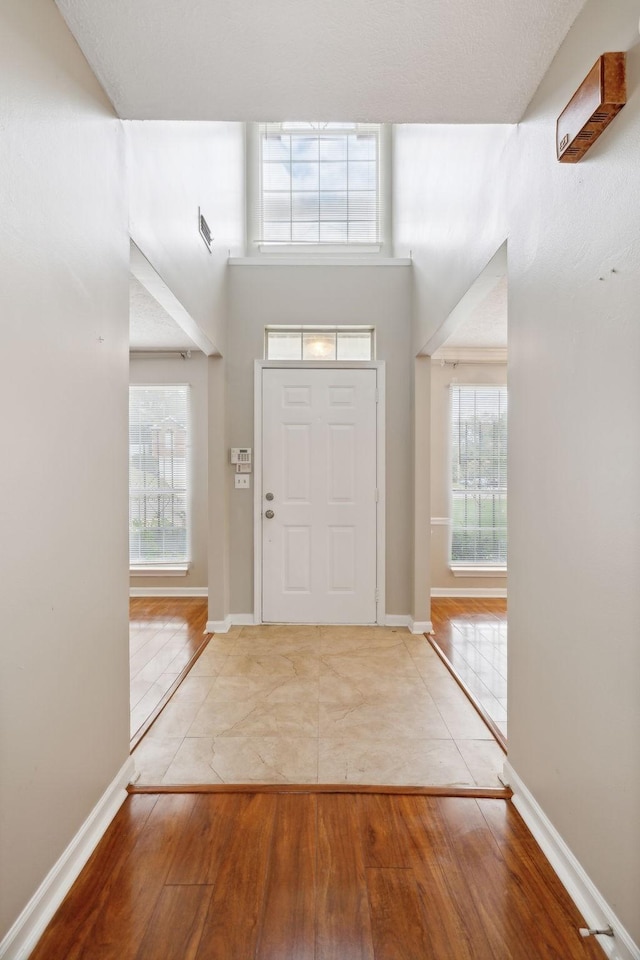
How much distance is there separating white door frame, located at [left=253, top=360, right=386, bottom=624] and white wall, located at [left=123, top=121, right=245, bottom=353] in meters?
0.48

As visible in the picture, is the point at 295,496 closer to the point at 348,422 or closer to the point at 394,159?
the point at 348,422

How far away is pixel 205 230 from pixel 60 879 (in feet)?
10.6

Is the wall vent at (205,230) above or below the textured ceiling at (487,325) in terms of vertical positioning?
above

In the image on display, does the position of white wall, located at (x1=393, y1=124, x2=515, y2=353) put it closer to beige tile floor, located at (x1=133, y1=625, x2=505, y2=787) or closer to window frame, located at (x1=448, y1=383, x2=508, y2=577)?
window frame, located at (x1=448, y1=383, x2=508, y2=577)

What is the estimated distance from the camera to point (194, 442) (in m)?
4.92

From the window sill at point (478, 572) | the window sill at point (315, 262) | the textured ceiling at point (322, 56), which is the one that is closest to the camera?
the textured ceiling at point (322, 56)

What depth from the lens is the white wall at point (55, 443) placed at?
119 centimetres

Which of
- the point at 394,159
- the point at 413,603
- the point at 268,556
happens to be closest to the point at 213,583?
the point at 268,556

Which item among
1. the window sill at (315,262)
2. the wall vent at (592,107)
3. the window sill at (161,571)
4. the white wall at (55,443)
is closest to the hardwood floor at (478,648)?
the white wall at (55,443)

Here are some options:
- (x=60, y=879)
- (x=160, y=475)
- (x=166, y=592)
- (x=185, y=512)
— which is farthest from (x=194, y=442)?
(x=60, y=879)

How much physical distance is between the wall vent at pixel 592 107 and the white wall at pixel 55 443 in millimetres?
1414

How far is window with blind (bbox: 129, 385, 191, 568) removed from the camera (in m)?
4.89

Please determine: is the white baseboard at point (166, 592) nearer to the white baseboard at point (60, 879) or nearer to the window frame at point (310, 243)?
the white baseboard at point (60, 879)

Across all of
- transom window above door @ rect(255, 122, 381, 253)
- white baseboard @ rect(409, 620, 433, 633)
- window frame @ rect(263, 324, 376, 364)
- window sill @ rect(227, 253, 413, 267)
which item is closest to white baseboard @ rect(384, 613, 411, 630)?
white baseboard @ rect(409, 620, 433, 633)
